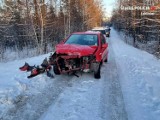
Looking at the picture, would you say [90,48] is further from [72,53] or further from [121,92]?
[121,92]

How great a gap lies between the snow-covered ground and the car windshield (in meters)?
1.55

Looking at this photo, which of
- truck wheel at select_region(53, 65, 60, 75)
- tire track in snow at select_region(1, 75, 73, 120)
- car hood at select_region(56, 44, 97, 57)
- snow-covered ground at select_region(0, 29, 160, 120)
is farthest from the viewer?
truck wheel at select_region(53, 65, 60, 75)

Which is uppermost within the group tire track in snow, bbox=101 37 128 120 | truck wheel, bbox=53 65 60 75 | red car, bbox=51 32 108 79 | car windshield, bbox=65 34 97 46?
car windshield, bbox=65 34 97 46

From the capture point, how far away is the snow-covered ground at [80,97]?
521cm

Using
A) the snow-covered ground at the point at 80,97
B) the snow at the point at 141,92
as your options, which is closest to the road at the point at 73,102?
the snow-covered ground at the point at 80,97

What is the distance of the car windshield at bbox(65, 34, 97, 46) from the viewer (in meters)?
9.73

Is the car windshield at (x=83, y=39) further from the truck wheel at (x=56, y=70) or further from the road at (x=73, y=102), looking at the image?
the road at (x=73, y=102)

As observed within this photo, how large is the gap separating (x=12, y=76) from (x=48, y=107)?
3.20m

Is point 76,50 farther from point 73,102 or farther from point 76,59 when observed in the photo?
point 73,102

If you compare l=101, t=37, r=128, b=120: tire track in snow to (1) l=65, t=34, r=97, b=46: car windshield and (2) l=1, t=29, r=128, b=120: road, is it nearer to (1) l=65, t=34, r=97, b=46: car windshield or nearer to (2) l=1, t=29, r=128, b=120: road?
(2) l=1, t=29, r=128, b=120: road

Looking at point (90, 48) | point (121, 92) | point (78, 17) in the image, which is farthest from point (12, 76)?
point (78, 17)

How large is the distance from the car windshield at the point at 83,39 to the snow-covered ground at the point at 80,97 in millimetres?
1554

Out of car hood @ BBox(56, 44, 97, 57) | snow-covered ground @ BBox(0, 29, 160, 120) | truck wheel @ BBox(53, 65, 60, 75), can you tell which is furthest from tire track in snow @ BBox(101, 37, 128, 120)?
truck wheel @ BBox(53, 65, 60, 75)

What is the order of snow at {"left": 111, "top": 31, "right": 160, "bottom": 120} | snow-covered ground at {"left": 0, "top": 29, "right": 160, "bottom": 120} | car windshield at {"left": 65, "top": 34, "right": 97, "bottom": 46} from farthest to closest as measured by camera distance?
car windshield at {"left": 65, "top": 34, "right": 97, "bottom": 46} < snow at {"left": 111, "top": 31, "right": 160, "bottom": 120} < snow-covered ground at {"left": 0, "top": 29, "right": 160, "bottom": 120}
